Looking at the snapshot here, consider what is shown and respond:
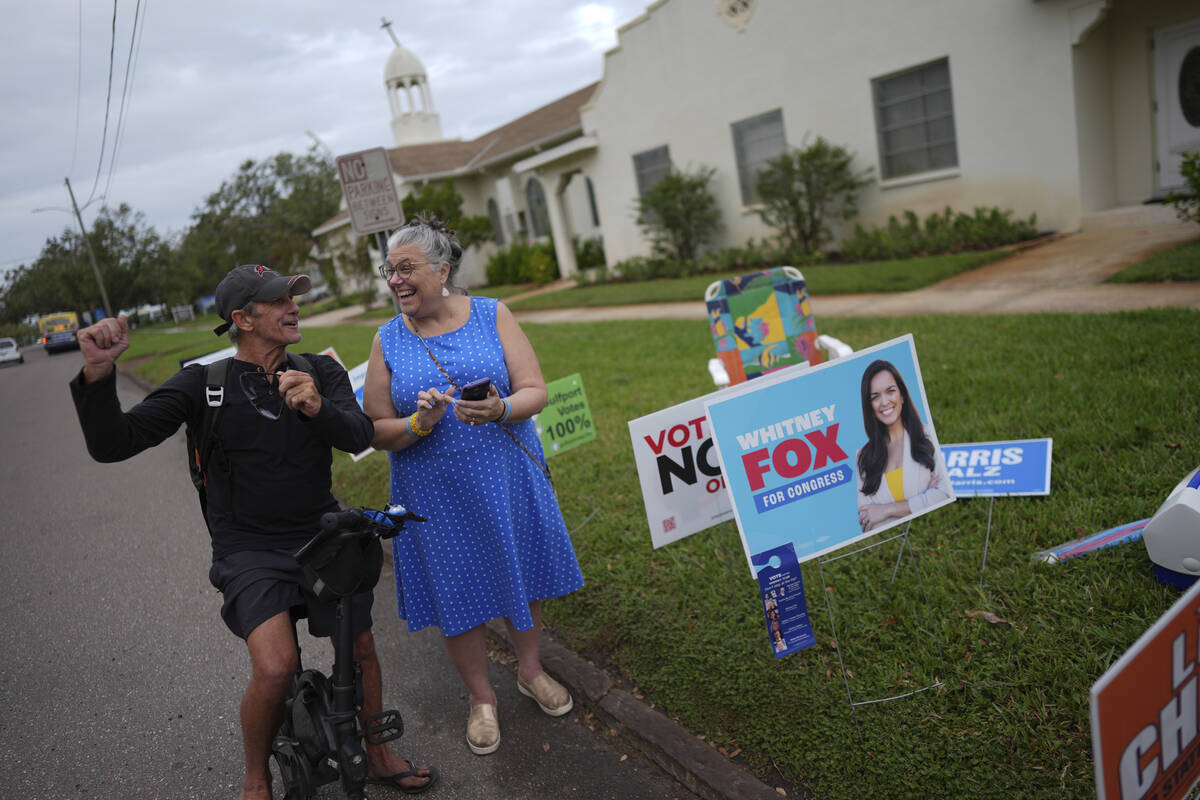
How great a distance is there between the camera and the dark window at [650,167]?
61.9 feet

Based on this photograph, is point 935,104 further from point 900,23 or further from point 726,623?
point 726,623

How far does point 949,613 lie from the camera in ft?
11.3

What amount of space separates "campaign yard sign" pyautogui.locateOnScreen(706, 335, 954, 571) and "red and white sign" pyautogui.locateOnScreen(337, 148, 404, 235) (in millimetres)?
4929

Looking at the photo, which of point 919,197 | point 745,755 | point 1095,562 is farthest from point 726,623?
point 919,197

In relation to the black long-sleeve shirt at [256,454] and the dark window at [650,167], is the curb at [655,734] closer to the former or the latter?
the black long-sleeve shirt at [256,454]

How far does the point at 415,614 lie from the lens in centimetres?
344

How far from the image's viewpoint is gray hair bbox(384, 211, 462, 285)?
3201 mm

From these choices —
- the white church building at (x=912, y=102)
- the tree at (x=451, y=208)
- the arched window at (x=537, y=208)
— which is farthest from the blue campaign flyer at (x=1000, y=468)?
the arched window at (x=537, y=208)

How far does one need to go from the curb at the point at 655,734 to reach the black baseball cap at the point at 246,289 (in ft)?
6.81

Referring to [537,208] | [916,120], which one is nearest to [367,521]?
[916,120]

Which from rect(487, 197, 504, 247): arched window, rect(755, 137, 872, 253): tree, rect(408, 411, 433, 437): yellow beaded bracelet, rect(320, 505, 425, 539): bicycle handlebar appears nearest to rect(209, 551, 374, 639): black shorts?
rect(320, 505, 425, 539): bicycle handlebar

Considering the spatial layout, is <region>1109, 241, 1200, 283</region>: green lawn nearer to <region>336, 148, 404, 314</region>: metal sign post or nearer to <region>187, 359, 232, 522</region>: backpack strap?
<region>336, 148, 404, 314</region>: metal sign post

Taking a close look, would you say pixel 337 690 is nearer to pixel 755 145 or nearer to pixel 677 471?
pixel 677 471

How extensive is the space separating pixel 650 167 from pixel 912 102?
6.82 meters
